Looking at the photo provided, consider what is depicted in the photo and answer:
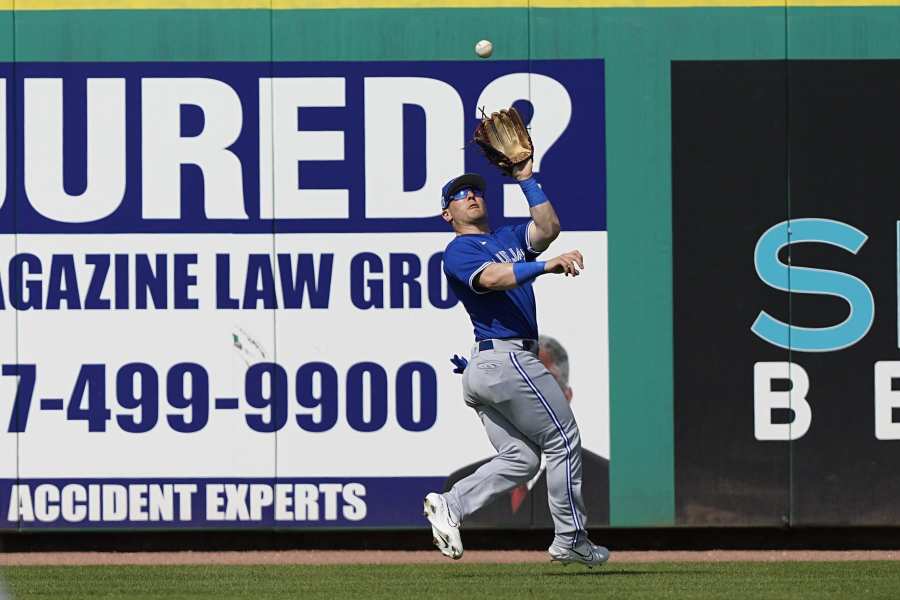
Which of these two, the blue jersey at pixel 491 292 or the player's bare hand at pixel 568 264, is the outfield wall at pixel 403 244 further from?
the player's bare hand at pixel 568 264

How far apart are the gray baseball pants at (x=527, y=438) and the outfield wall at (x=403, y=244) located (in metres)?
2.12

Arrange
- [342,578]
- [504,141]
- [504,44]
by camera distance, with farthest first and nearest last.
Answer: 1. [504,44]
2. [342,578]
3. [504,141]

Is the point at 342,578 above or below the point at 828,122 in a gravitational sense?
below

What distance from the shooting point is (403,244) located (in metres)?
9.36

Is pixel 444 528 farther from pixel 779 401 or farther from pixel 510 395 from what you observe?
pixel 779 401

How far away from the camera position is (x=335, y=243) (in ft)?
30.7

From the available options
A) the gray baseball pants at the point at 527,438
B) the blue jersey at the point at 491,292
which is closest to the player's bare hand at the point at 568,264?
the blue jersey at the point at 491,292

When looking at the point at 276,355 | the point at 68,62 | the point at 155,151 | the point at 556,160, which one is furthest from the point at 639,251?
the point at 68,62

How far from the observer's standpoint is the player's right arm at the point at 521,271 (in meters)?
6.68

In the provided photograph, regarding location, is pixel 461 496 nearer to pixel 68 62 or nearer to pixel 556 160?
pixel 556 160

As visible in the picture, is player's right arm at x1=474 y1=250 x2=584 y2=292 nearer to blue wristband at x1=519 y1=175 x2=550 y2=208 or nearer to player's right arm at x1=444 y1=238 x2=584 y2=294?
player's right arm at x1=444 y1=238 x2=584 y2=294

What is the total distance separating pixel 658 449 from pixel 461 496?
8.07ft

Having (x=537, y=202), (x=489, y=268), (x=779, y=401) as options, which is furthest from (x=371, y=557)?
(x=537, y=202)

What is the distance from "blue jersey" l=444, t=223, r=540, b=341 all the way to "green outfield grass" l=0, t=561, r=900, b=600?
44.2 inches
